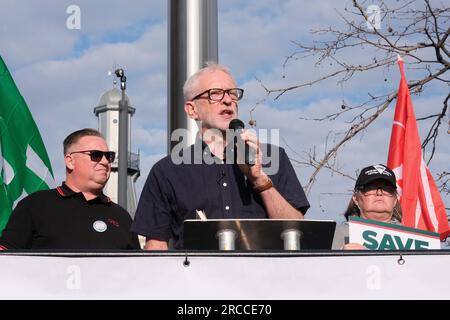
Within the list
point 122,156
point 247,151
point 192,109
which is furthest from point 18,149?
point 122,156

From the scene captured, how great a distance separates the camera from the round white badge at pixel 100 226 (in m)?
5.02

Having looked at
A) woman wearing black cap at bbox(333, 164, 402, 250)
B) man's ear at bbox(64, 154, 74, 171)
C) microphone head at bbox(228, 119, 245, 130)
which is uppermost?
man's ear at bbox(64, 154, 74, 171)

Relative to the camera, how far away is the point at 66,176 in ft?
17.4

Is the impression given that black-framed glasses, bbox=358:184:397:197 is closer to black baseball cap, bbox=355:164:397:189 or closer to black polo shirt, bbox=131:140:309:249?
black baseball cap, bbox=355:164:397:189

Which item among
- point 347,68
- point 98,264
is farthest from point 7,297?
point 347,68

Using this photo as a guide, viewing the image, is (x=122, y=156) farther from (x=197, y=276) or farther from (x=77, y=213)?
(x=197, y=276)

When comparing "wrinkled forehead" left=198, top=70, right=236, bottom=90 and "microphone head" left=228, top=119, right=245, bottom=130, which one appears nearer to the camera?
"microphone head" left=228, top=119, right=245, bottom=130

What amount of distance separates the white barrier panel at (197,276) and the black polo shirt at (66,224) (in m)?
1.45

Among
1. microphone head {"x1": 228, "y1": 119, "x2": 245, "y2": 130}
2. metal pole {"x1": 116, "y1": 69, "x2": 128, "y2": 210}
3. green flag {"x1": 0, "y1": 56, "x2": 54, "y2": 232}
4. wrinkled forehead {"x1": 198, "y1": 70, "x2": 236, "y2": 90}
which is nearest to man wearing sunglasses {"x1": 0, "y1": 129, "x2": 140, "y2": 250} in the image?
wrinkled forehead {"x1": 198, "y1": 70, "x2": 236, "y2": 90}

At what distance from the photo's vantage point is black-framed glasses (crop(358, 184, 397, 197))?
479 centimetres

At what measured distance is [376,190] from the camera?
189 inches

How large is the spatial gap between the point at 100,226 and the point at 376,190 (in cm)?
141

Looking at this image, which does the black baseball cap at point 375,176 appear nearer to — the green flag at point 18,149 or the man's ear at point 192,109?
the man's ear at point 192,109
